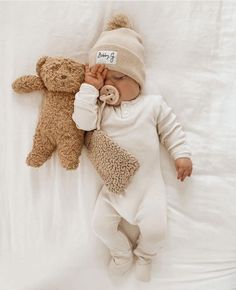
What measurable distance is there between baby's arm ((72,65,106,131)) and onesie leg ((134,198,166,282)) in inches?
9.4

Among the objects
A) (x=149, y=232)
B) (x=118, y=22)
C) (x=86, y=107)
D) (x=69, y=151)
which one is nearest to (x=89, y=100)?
(x=86, y=107)

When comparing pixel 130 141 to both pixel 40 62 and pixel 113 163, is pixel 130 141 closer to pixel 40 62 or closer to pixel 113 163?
pixel 113 163

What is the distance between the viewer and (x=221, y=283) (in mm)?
1123

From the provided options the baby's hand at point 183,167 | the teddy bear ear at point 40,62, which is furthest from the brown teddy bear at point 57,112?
the baby's hand at point 183,167

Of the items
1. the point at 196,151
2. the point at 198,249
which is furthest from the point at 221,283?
the point at 196,151

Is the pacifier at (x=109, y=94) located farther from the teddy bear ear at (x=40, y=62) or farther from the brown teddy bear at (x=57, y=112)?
the teddy bear ear at (x=40, y=62)

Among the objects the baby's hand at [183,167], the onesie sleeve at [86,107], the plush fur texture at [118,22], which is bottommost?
the baby's hand at [183,167]

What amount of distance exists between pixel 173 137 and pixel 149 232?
9.8 inches

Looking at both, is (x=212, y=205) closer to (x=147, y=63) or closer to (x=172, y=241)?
(x=172, y=241)

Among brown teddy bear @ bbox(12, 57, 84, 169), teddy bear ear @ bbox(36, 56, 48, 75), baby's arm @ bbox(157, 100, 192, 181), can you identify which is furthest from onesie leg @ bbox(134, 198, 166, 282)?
teddy bear ear @ bbox(36, 56, 48, 75)

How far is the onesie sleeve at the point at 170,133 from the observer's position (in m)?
1.13

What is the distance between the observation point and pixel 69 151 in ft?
3.59

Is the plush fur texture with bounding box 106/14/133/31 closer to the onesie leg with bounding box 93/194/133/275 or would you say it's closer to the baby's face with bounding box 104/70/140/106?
the baby's face with bounding box 104/70/140/106

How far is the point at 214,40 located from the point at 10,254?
78 centimetres
